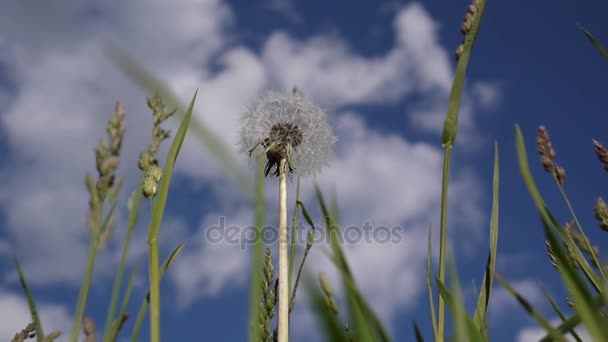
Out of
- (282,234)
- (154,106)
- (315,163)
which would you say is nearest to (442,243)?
(154,106)

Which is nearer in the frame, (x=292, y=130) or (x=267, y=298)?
(x=267, y=298)

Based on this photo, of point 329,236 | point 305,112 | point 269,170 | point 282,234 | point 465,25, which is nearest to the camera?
point 329,236

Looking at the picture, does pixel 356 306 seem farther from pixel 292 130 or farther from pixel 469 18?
pixel 292 130

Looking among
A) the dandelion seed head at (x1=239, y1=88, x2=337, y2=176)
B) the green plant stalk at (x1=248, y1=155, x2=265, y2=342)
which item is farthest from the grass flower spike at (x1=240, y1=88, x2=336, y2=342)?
the green plant stalk at (x1=248, y1=155, x2=265, y2=342)

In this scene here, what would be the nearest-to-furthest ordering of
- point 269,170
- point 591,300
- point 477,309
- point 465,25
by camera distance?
point 591,300 < point 477,309 < point 465,25 < point 269,170

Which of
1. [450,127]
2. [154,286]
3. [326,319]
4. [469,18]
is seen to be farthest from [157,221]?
[469,18]

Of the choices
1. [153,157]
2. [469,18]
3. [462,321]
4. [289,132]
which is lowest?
[462,321]

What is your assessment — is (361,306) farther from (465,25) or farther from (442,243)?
(465,25)
